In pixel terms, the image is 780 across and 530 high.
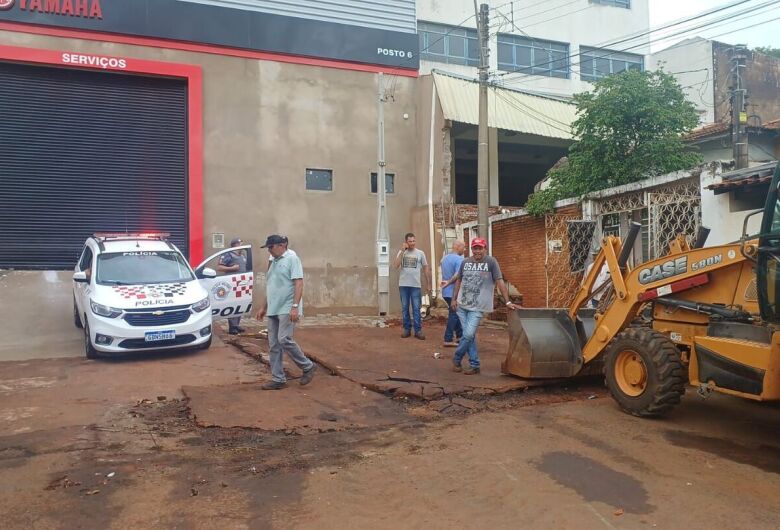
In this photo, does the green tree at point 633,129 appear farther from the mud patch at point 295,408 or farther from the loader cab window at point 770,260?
the mud patch at point 295,408

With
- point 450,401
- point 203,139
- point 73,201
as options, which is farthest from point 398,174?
point 450,401

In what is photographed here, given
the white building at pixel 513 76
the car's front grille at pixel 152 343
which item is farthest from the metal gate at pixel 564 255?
the car's front grille at pixel 152 343

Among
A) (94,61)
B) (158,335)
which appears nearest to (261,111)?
(94,61)

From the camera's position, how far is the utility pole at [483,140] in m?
12.9

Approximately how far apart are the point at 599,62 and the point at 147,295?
2529 cm

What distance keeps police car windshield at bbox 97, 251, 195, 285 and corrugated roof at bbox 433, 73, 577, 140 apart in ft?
31.1

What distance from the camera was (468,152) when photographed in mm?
23000

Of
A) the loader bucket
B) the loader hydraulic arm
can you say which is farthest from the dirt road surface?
the loader hydraulic arm

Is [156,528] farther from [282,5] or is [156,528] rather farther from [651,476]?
[282,5]

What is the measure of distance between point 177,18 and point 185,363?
11031 mm

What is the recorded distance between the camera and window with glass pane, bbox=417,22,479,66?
2448 centimetres

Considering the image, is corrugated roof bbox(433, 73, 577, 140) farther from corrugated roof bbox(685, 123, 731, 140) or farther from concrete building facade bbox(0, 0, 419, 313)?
corrugated roof bbox(685, 123, 731, 140)

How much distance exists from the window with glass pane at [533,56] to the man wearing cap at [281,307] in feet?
69.9

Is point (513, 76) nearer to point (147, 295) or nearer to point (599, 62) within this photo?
point (599, 62)
